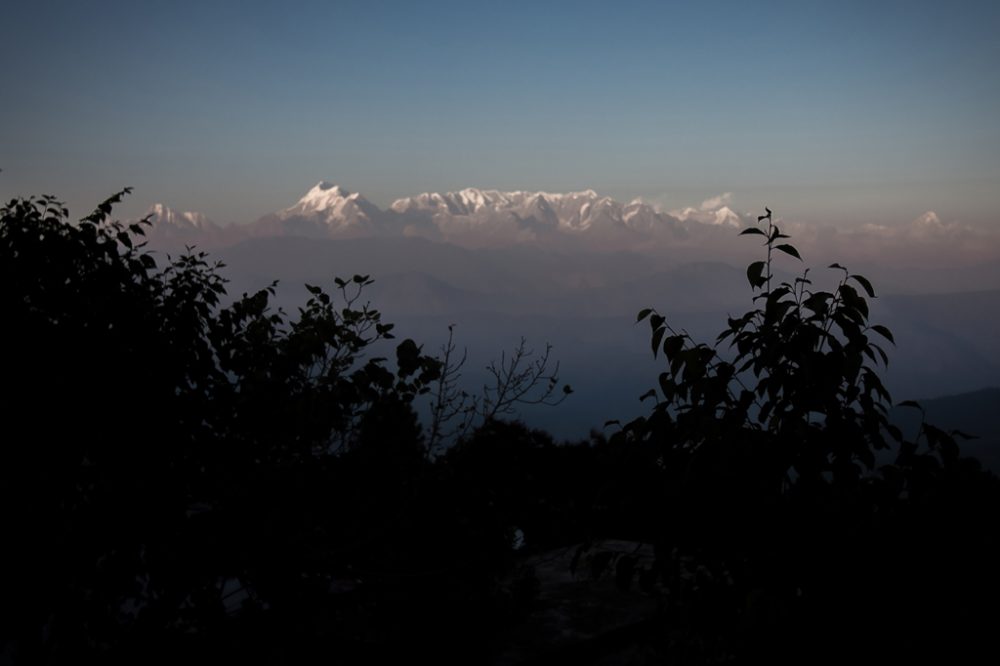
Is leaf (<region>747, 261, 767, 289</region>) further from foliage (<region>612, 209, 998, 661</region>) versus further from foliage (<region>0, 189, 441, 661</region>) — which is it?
foliage (<region>0, 189, 441, 661</region>)

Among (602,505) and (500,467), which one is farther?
(500,467)

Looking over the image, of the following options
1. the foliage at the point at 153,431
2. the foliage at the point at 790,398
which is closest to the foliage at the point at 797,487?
the foliage at the point at 790,398

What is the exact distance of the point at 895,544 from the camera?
3.08m

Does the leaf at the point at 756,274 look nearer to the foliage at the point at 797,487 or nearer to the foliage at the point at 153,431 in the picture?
the foliage at the point at 797,487

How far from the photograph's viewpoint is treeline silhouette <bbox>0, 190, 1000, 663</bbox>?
123 inches

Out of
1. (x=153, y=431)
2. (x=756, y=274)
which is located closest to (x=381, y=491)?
(x=153, y=431)

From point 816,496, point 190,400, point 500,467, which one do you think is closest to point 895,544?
point 816,496

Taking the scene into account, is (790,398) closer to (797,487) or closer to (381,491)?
(797,487)

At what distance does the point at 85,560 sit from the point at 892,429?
4.88 m

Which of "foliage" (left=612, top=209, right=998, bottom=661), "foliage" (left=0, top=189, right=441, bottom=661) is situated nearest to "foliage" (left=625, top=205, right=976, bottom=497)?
"foliage" (left=612, top=209, right=998, bottom=661)

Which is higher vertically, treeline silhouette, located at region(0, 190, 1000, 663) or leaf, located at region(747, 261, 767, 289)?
leaf, located at region(747, 261, 767, 289)

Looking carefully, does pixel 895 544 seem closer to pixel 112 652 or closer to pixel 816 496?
pixel 816 496

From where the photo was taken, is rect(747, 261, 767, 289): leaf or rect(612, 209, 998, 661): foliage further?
rect(747, 261, 767, 289): leaf

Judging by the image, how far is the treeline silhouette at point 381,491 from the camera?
3.12 meters
